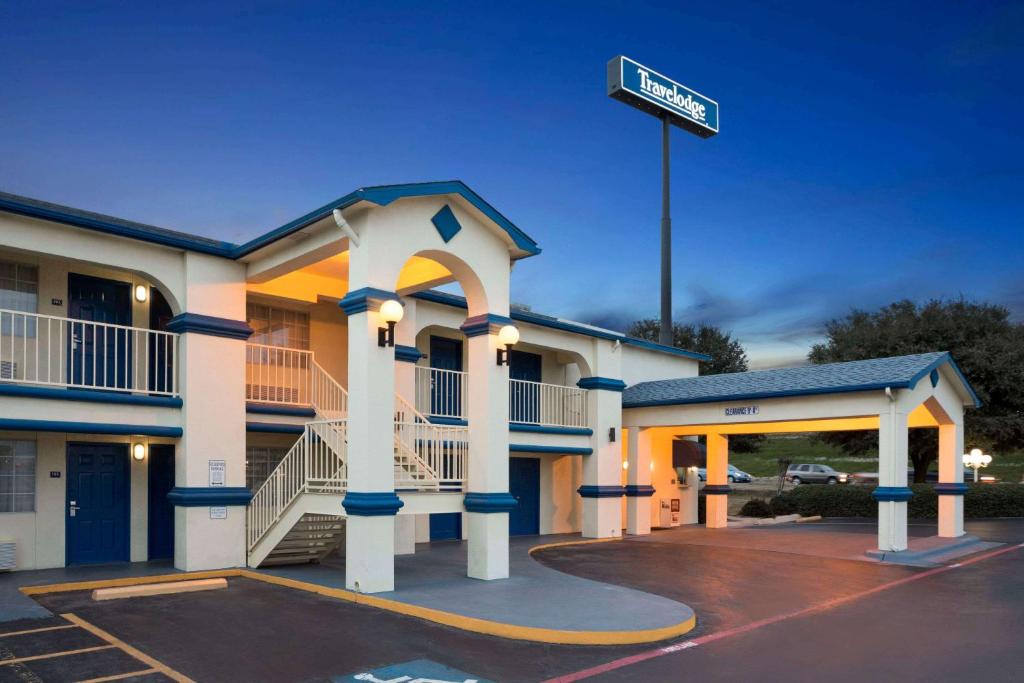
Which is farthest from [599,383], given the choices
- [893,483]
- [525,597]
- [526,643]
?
[526,643]

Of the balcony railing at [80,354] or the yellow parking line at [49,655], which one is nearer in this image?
the yellow parking line at [49,655]

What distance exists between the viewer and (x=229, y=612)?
34.5ft

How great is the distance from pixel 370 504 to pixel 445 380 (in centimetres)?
812

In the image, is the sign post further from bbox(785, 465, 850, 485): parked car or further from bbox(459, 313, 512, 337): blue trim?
bbox(459, 313, 512, 337): blue trim

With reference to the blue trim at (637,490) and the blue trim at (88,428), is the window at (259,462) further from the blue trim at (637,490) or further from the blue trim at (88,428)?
the blue trim at (637,490)

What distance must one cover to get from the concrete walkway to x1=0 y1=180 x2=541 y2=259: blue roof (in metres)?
5.42

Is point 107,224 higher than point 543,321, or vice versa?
point 107,224

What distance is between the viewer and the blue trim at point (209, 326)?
13.8 metres

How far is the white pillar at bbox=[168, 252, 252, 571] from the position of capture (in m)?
13.6

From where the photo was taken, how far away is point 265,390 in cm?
1628

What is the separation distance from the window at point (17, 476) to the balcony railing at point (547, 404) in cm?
1014

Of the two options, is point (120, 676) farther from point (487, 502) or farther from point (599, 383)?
point (599, 383)

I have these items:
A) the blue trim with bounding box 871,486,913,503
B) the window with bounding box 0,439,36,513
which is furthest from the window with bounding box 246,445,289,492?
the blue trim with bounding box 871,486,913,503

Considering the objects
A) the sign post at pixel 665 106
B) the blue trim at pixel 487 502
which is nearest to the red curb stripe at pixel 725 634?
the blue trim at pixel 487 502
